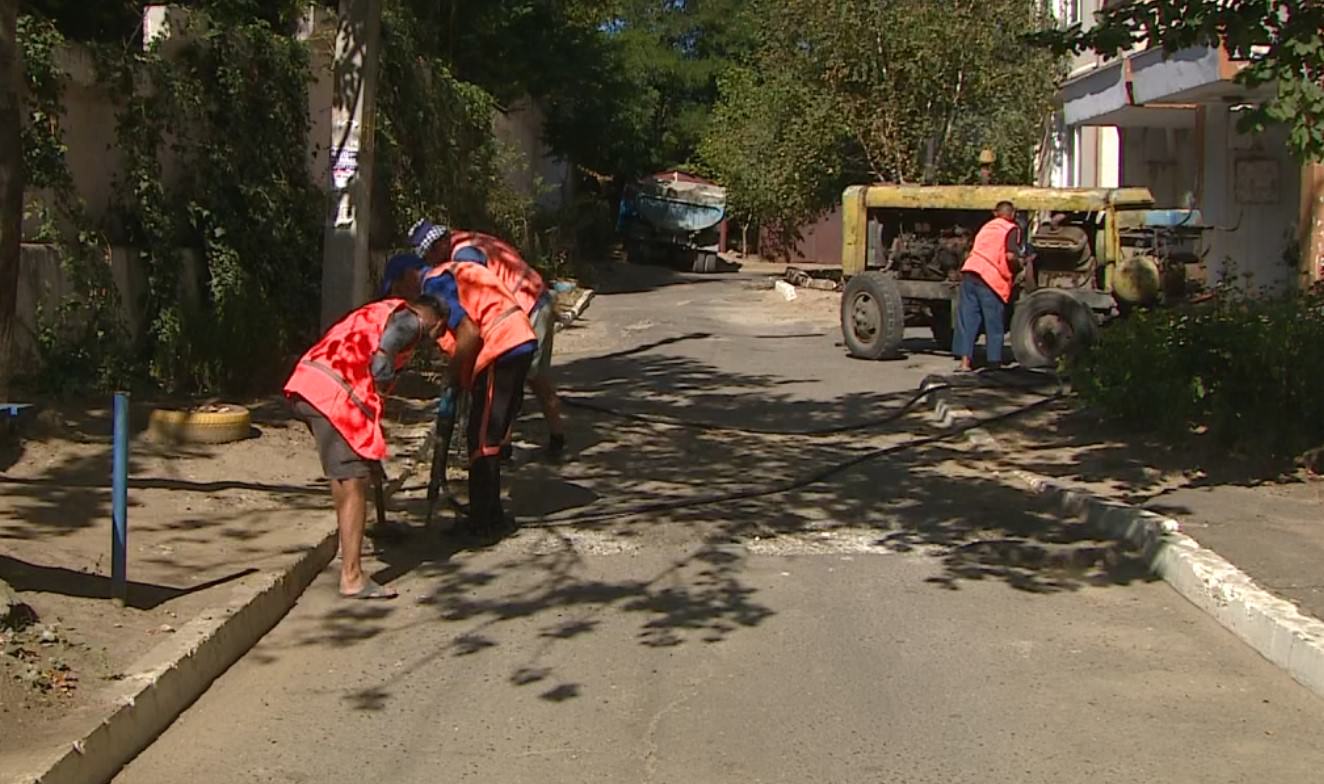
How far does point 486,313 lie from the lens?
8.14 meters

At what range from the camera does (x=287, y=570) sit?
6996 millimetres

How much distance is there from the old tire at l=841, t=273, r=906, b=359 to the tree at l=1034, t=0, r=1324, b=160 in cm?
693

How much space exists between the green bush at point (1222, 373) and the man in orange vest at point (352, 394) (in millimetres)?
5327

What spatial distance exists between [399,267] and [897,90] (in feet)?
57.7

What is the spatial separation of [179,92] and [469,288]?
417 cm

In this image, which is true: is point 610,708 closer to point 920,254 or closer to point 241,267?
point 241,267

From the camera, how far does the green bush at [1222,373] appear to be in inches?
370

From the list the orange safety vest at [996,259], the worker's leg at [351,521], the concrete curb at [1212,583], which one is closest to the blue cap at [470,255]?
the worker's leg at [351,521]

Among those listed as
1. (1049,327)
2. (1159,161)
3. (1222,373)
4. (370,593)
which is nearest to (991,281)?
(1049,327)

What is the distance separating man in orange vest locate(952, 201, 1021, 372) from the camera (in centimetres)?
1411

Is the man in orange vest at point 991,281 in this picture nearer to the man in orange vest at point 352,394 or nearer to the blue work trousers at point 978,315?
the blue work trousers at point 978,315

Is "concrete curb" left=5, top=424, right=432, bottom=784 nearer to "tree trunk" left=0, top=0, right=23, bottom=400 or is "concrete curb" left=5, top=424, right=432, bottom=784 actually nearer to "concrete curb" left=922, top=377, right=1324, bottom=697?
"tree trunk" left=0, top=0, right=23, bottom=400

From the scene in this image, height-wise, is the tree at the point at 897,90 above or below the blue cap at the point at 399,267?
above

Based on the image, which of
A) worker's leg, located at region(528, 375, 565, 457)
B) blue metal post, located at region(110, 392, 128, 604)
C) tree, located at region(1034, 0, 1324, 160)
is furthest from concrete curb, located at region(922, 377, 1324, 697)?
blue metal post, located at region(110, 392, 128, 604)
